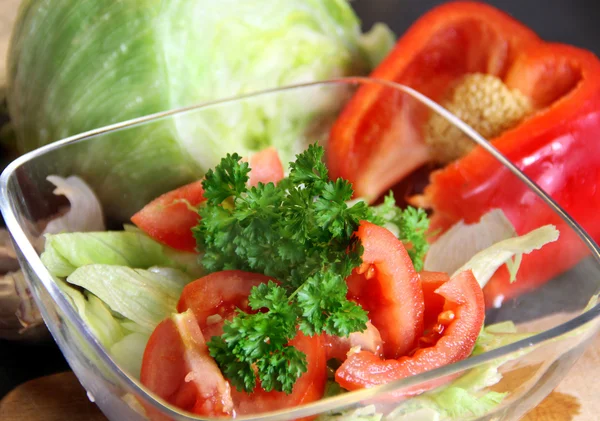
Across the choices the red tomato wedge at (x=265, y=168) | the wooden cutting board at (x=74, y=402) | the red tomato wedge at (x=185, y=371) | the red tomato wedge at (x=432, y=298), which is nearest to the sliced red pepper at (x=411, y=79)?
the red tomato wedge at (x=265, y=168)

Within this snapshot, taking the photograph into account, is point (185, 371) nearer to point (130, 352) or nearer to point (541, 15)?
point (130, 352)

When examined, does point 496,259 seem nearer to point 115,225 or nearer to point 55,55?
point 115,225

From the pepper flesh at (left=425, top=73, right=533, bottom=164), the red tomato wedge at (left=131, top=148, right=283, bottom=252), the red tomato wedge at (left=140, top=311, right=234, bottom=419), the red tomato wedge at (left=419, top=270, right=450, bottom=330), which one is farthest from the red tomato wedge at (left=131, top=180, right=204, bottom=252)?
the pepper flesh at (left=425, top=73, right=533, bottom=164)

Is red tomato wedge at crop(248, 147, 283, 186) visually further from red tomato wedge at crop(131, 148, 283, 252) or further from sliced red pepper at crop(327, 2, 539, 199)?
sliced red pepper at crop(327, 2, 539, 199)

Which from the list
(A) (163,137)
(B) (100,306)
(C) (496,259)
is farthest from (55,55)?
(C) (496,259)

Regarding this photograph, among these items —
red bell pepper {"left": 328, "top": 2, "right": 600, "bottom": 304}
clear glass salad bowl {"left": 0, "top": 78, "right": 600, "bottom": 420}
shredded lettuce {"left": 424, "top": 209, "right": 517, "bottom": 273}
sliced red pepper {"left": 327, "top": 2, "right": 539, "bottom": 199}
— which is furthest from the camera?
sliced red pepper {"left": 327, "top": 2, "right": 539, "bottom": 199}

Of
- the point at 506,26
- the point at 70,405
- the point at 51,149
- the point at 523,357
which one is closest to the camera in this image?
the point at 523,357
